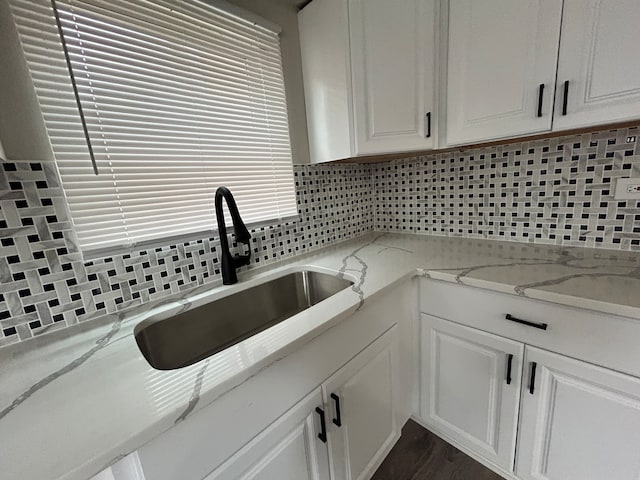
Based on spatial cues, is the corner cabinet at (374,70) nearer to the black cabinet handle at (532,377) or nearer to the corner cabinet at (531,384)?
the corner cabinet at (531,384)

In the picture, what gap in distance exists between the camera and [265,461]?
2.17 feet

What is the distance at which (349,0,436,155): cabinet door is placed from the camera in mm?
1109

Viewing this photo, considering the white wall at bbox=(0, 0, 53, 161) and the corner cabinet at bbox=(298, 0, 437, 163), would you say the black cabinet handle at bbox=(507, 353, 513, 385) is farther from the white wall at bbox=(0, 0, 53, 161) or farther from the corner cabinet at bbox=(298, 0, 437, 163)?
the white wall at bbox=(0, 0, 53, 161)

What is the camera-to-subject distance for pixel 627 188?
3.49 ft

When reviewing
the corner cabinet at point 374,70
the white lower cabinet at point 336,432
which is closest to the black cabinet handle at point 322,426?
the white lower cabinet at point 336,432

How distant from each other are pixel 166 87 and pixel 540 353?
1537mm

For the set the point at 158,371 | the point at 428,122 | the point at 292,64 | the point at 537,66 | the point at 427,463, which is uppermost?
the point at 292,64

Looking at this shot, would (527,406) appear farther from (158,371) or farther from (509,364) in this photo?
(158,371)

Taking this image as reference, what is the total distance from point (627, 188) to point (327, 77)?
4.26 ft

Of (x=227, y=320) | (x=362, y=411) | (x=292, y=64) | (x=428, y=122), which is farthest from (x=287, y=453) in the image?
(x=292, y=64)

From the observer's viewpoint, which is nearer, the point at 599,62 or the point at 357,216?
the point at 599,62

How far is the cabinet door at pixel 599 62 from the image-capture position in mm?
795

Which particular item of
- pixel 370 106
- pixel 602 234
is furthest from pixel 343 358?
pixel 602 234

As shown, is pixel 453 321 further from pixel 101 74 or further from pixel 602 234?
pixel 101 74
